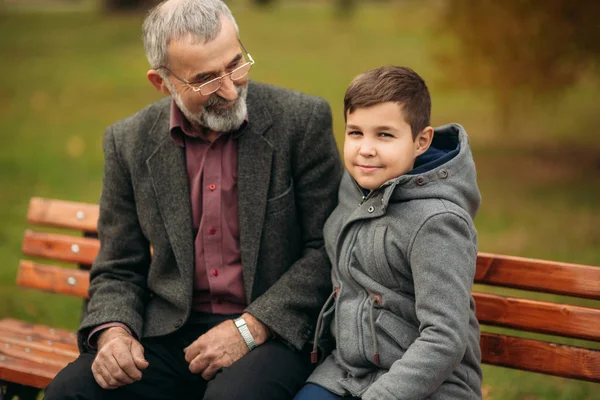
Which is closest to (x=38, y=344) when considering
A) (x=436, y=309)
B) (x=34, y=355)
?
(x=34, y=355)

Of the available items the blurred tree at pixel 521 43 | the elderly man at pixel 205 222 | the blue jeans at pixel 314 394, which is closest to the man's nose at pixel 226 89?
the elderly man at pixel 205 222

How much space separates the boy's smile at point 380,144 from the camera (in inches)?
108

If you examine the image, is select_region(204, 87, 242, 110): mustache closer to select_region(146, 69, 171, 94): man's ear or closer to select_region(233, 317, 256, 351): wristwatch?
select_region(146, 69, 171, 94): man's ear

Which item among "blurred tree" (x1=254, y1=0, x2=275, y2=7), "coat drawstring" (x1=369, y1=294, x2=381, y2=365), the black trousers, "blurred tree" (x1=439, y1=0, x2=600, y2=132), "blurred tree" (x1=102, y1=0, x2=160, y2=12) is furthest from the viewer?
"blurred tree" (x1=102, y1=0, x2=160, y2=12)

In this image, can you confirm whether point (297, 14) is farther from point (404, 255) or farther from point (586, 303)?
point (404, 255)

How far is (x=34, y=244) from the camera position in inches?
169

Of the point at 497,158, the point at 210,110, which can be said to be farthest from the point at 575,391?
the point at 497,158

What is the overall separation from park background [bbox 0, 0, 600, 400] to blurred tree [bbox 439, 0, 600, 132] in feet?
0.04

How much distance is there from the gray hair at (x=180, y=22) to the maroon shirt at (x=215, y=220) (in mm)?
293

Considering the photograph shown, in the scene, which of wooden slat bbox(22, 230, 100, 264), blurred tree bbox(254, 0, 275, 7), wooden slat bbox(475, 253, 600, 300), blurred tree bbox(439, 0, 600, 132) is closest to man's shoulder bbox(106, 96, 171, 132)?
wooden slat bbox(22, 230, 100, 264)

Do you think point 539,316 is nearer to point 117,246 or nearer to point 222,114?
point 222,114

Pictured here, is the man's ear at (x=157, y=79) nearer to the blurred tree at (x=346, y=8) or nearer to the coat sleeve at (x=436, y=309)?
the coat sleeve at (x=436, y=309)

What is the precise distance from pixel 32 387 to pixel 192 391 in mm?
885

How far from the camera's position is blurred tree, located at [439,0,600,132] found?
7633 millimetres
